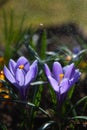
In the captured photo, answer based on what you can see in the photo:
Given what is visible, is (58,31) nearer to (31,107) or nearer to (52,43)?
(52,43)

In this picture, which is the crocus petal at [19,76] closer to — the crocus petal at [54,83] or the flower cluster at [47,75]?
the flower cluster at [47,75]

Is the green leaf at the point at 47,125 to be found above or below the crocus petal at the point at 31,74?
below

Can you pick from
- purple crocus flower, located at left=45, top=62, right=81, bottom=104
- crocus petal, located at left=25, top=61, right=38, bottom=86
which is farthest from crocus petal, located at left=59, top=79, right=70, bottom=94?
crocus petal, located at left=25, top=61, right=38, bottom=86

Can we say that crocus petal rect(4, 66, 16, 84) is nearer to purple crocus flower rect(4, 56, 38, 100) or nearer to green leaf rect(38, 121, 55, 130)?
purple crocus flower rect(4, 56, 38, 100)

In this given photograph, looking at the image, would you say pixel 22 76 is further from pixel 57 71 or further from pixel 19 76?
pixel 57 71

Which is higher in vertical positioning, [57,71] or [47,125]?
[57,71]

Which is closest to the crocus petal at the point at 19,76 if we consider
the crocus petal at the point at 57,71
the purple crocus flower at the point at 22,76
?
the purple crocus flower at the point at 22,76

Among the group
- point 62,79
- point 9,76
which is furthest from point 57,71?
point 9,76

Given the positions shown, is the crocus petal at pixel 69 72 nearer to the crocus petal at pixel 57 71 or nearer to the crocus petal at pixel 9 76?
the crocus petal at pixel 57 71

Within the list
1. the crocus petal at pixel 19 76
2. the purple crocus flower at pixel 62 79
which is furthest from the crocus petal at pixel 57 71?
the crocus petal at pixel 19 76
